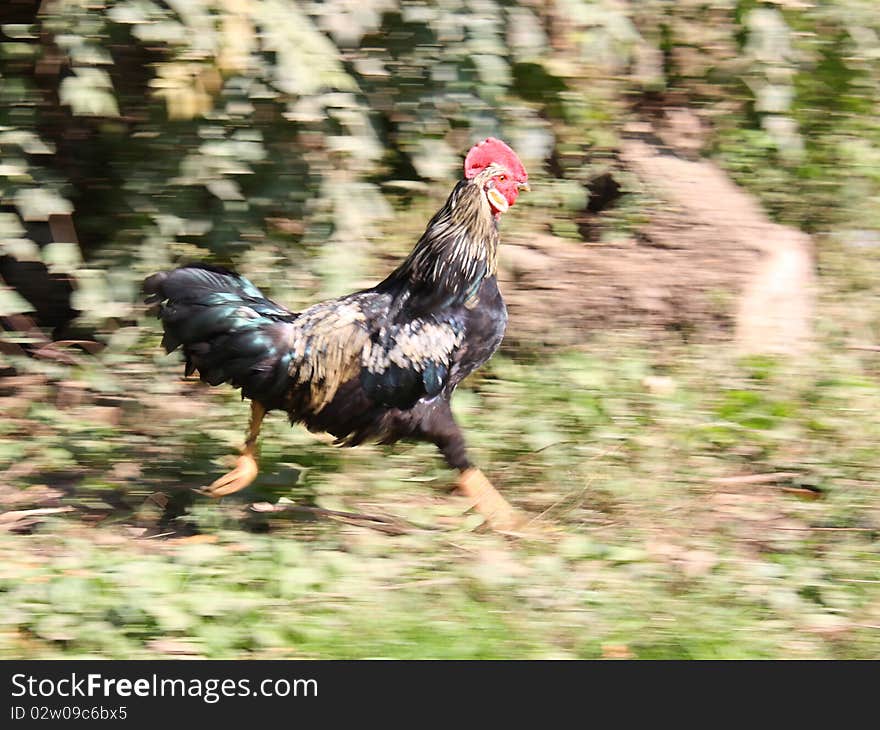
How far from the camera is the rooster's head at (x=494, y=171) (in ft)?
15.0

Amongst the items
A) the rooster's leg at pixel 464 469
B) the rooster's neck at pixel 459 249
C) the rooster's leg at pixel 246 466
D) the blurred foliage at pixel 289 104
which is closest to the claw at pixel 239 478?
the rooster's leg at pixel 246 466

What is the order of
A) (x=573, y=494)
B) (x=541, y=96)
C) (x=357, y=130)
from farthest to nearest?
(x=541, y=96), (x=357, y=130), (x=573, y=494)

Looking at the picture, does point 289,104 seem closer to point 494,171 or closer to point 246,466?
point 494,171

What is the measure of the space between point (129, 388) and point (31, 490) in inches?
28.7

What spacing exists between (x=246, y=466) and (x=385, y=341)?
0.75m

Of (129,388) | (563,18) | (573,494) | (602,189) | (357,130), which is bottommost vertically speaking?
(573,494)

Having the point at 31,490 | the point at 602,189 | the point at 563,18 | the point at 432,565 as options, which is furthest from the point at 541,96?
the point at 31,490

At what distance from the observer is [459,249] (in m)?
4.49

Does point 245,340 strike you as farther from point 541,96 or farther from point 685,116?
point 685,116

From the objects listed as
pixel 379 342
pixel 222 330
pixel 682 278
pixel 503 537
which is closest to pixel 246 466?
pixel 222 330

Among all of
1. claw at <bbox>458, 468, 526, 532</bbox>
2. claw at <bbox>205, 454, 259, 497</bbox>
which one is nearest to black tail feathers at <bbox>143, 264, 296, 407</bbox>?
claw at <bbox>205, 454, 259, 497</bbox>

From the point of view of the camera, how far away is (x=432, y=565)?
13.8 ft

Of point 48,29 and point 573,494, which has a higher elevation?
point 48,29

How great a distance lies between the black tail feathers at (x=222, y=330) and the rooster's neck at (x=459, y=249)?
0.59 metres
